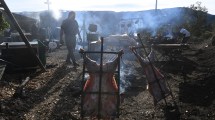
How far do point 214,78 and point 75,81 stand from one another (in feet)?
16.4

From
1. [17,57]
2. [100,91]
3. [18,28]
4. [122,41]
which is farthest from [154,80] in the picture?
[122,41]

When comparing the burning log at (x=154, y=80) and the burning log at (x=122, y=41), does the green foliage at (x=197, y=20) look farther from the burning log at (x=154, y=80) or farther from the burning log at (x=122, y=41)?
the burning log at (x=154, y=80)

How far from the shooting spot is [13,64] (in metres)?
12.6

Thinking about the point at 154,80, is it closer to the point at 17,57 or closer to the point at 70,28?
the point at 17,57

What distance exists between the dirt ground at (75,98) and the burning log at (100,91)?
3.63 ft

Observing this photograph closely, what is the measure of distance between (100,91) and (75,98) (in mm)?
2999

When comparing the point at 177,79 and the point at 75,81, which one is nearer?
the point at 75,81

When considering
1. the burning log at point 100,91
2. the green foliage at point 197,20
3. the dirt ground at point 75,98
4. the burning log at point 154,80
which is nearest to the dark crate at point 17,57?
the dirt ground at point 75,98

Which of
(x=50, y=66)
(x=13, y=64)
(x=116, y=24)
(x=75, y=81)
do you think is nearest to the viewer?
(x=75, y=81)

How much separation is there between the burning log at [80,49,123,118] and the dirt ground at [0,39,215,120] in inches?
43.6

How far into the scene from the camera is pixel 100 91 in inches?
264

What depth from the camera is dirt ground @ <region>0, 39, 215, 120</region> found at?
8.07 m

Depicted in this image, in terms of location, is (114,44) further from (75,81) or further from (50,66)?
(75,81)

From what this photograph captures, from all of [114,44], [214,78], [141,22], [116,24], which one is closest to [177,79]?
[214,78]
